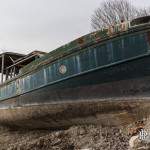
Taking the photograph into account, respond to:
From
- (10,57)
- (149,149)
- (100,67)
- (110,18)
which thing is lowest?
(149,149)

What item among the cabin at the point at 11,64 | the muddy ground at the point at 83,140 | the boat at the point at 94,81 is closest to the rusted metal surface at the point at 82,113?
the boat at the point at 94,81

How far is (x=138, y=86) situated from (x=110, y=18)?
48.4 feet

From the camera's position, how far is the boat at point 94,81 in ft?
21.9

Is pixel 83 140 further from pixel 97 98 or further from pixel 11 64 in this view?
pixel 11 64

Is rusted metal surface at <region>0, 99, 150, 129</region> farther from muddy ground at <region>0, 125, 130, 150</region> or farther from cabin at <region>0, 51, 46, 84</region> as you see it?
cabin at <region>0, 51, 46, 84</region>

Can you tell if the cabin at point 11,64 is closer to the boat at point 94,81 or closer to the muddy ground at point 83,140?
the boat at point 94,81

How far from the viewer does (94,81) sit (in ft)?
24.1

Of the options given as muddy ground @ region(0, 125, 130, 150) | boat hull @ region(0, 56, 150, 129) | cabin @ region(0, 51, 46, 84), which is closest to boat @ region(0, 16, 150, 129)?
boat hull @ region(0, 56, 150, 129)

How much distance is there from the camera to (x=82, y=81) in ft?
24.8

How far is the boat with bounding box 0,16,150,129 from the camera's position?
21.9ft

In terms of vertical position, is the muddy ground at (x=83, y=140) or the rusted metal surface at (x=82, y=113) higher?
the rusted metal surface at (x=82, y=113)

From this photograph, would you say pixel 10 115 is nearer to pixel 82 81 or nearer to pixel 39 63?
pixel 39 63

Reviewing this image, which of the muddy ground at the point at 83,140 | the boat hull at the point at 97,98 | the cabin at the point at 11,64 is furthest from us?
the cabin at the point at 11,64

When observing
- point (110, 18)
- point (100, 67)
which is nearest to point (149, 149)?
point (100, 67)
